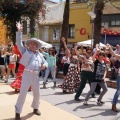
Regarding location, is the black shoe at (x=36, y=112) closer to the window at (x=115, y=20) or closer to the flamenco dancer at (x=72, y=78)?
the flamenco dancer at (x=72, y=78)

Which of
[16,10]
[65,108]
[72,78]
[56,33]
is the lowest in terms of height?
[65,108]

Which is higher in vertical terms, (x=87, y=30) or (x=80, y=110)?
(x=87, y=30)

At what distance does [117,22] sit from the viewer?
1041 inches

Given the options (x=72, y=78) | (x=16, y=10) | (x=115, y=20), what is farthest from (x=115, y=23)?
(x=72, y=78)

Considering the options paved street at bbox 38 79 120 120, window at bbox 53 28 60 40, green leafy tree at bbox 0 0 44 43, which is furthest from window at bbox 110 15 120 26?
paved street at bbox 38 79 120 120

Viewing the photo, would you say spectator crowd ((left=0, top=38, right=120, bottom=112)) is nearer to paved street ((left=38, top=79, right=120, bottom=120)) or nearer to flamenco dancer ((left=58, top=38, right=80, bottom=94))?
flamenco dancer ((left=58, top=38, right=80, bottom=94))

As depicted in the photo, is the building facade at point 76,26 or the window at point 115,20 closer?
the window at point 115,20

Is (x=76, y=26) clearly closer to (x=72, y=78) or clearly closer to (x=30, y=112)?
(x=72, y=78)

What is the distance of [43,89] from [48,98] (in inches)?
67.3

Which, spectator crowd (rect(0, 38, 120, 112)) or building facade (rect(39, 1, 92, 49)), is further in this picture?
building facade (rect(39, 1, 92, 49))

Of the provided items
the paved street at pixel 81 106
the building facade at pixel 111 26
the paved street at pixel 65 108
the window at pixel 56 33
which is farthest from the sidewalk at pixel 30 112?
the window at pixel 56 33

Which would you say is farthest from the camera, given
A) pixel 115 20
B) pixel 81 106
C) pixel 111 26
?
pixel 111 26

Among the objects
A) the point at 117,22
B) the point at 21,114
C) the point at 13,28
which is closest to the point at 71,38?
the point at 117,22

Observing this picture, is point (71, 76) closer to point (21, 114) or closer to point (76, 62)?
point (76, 62)
